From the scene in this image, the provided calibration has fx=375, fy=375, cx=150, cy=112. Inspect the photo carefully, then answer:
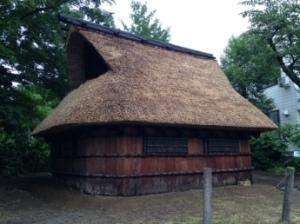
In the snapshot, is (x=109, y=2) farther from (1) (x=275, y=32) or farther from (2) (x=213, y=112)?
(1) (x=275, y=32)

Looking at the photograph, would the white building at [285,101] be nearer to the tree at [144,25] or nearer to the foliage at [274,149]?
the foliage at [274,149]

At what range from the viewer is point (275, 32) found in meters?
19.4

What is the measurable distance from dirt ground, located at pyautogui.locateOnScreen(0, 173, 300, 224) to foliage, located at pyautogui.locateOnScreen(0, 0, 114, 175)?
282 centimetres

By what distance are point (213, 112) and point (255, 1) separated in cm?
942

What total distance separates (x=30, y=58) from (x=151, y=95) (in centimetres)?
633

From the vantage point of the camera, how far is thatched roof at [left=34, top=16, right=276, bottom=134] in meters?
11.5

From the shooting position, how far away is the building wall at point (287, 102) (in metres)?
23.5

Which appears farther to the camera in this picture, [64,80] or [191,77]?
[64,80]

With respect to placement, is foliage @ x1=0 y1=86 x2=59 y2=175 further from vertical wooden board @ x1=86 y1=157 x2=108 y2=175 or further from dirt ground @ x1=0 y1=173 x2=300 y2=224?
vertical wooden board @ x1=86 y1=157 x2=108 y2=175

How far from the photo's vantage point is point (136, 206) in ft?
33.6

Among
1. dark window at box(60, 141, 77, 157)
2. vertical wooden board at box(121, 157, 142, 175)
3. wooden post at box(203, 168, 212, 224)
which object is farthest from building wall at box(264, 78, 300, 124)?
wooden post at box(203, 168, 212, 224)

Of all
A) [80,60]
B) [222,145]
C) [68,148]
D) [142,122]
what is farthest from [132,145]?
[80,60]

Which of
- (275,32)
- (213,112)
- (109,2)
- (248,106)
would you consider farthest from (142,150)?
(275,32)

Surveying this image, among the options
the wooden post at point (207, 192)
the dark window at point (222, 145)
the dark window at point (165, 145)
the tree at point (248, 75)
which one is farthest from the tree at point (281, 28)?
the wooden post at point (207, 192)
